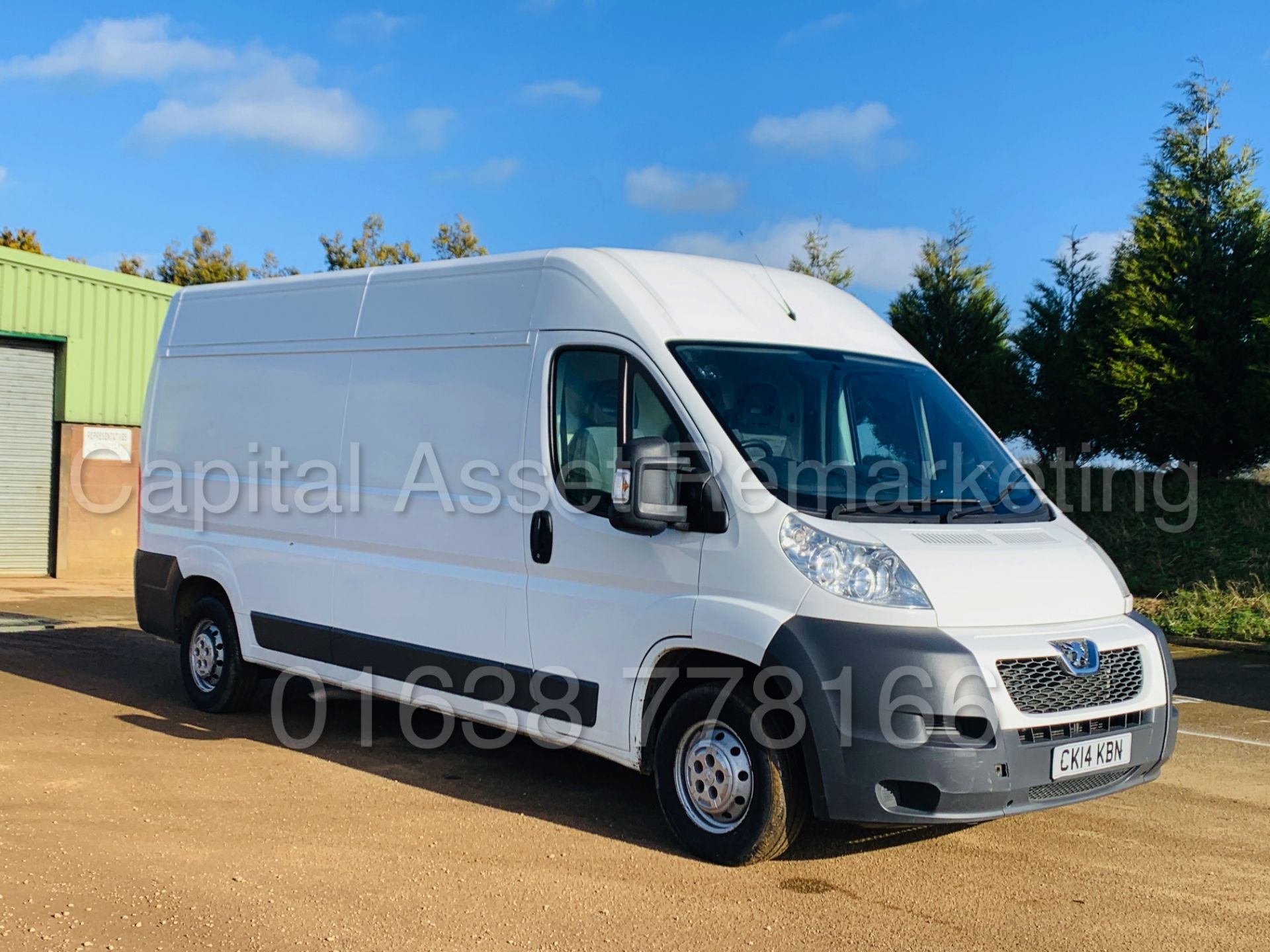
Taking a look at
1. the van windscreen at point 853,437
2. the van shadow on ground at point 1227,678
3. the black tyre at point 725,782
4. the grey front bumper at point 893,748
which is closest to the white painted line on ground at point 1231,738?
the van shadow on ground at point 1227,678

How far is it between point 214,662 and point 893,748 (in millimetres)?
5078

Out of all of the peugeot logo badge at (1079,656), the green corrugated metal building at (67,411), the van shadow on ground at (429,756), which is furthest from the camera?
the green corrugated metal building at (67,411)

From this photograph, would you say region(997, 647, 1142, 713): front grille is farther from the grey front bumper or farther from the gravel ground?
the gravel ground

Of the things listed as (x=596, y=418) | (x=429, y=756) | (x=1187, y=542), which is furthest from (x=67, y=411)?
(x=1187, y=542)

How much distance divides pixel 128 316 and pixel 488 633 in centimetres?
1477

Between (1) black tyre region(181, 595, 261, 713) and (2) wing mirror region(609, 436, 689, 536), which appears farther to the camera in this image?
(1) black tyre region(181, 595, 261, 713)

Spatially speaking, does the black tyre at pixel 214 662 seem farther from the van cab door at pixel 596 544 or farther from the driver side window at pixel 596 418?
the driver side window at pixel 596 418

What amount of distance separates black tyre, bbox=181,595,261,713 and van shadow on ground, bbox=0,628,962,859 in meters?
0.12

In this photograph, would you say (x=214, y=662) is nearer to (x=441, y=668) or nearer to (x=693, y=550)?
(x=441, y=668)

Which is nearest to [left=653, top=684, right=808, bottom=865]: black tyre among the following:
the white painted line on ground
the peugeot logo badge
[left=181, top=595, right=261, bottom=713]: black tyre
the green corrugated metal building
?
the peugeot logo badge

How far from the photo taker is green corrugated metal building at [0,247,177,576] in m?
18.1

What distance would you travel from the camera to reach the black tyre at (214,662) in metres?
8.37

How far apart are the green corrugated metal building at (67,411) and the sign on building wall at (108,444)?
14 millimetres

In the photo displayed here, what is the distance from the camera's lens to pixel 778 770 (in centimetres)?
533
